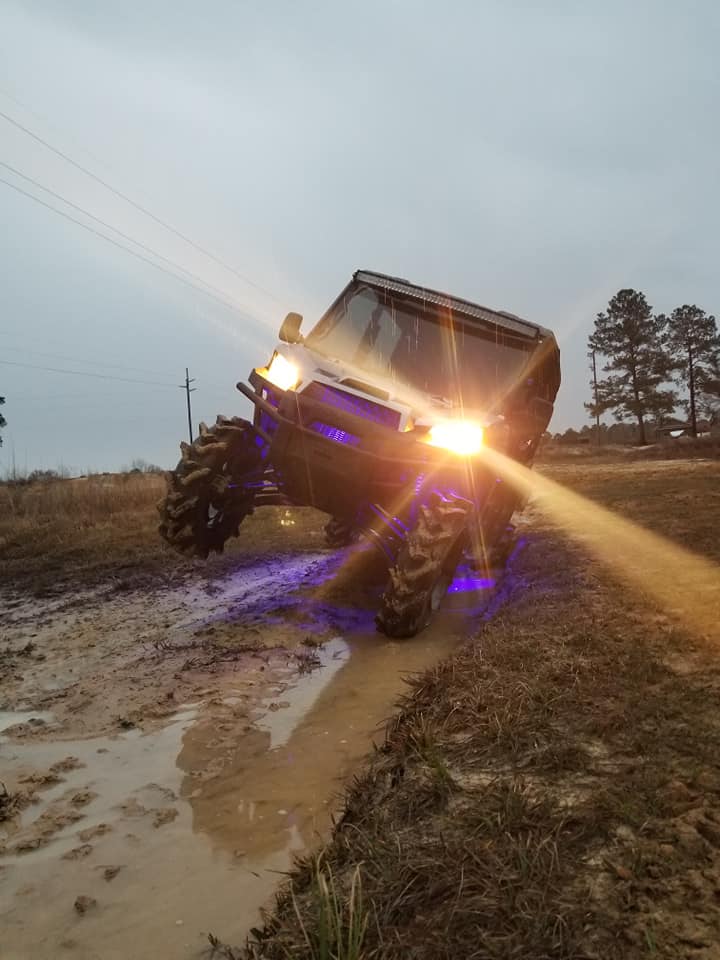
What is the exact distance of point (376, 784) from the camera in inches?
108

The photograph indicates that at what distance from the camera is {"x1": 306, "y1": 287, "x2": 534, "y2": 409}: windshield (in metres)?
5.93

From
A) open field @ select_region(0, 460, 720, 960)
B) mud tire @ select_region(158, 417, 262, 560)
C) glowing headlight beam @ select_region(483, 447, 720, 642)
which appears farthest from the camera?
mud tire @ select_region(158, 417, 262, 560)

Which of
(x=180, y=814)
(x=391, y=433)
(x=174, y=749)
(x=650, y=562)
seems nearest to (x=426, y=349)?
(x=391, y=433)

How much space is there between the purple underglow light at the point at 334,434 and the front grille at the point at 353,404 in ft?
0.53

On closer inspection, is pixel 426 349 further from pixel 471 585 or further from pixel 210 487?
pixel 471 585

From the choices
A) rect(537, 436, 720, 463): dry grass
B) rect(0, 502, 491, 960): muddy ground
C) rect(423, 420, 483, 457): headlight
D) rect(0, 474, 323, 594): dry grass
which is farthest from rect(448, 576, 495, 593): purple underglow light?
rect(537, 436, 720, 463): dry grass

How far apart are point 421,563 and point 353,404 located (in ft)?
4.46

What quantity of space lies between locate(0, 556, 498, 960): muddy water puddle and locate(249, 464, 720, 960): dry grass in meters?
0.26

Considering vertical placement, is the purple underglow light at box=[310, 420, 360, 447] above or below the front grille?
below

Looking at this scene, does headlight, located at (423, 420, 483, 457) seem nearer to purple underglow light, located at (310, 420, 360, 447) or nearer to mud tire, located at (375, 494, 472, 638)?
mud tire, located at (375, 494, 472, 638)

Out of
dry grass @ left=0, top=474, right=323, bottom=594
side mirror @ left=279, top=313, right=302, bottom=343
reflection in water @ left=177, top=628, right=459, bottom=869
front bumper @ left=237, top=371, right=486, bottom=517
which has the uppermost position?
side mirror @ left=279, top=313, right=302, bottom=343

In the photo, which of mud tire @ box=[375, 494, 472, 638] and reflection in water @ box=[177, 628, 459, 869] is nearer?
reflection in water @ box=[177, 628, 459, 869]

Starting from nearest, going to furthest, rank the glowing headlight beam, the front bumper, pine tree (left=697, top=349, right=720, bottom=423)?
the glowing headlight beam → the front bumper → pine tree (left=697, top=349, right=720, bottom=423)

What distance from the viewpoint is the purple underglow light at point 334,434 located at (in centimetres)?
507
